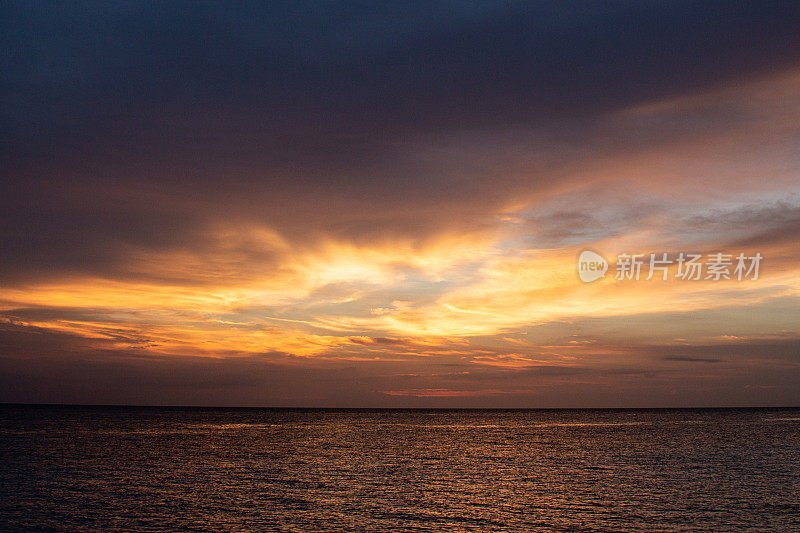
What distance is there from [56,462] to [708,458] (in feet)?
231

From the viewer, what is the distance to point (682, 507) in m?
39.8

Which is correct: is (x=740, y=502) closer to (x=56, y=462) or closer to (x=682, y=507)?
(x=682, y=507)

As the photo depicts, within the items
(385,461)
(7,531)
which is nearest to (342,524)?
(7,531)

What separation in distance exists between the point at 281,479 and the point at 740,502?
1336 inches

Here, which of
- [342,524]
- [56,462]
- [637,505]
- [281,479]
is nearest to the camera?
[342,524]

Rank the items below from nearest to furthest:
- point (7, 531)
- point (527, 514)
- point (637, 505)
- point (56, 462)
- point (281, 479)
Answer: point (7, 531) → point (527, 514) → point (637, 505) → point (281, 479) → point (56, 462)

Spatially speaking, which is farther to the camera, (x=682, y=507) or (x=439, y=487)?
(x=439, y=487)

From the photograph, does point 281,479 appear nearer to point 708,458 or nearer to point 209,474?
point 209,474

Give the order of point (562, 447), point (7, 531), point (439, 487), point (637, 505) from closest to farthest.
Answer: point (7, 531) → point (637, 505) → point (439, 487) → point (562, 447)

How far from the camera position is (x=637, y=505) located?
40.4 meters

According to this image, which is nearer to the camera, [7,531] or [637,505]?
[7,531]

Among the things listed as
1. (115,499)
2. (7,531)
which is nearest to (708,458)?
(115,499)

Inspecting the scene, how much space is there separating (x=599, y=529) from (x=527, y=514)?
16.9ft

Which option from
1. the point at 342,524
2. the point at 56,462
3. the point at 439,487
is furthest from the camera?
the point at 56,462
